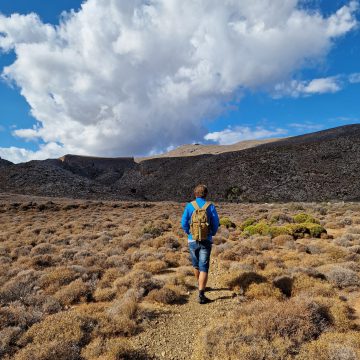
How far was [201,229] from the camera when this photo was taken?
7.23 metres

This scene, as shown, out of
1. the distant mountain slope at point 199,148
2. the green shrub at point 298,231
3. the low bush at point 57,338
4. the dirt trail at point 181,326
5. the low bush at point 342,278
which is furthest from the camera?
the distant mountain slope at point 199,148

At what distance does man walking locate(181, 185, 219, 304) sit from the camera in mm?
7250

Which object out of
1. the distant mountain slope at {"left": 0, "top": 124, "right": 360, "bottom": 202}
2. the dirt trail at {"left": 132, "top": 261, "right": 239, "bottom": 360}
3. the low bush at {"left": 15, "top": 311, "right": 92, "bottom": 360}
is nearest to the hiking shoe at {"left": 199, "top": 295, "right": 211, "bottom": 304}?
the dirt trail at {"left": 132, "top": 261, "right": 239, "bottom": 360}

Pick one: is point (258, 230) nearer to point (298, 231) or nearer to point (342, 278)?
point (298, 231)

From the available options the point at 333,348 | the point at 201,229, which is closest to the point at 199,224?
the point at 201,229

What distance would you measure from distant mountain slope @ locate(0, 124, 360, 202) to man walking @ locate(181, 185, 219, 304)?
168 ft

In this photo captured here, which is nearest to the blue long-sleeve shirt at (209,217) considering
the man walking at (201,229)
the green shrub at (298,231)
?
the man walking at (201,229)

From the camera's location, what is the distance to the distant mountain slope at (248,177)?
57688mm

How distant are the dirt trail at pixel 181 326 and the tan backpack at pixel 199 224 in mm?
1646

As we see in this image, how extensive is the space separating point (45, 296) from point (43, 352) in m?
2.97

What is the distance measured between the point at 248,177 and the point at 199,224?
5974 cm

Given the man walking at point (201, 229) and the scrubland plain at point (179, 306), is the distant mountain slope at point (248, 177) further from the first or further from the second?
the man walking at point (201, 229)

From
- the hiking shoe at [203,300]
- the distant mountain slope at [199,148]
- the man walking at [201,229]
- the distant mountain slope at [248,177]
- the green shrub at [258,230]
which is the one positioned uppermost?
the distant mountain slope at [199,148]

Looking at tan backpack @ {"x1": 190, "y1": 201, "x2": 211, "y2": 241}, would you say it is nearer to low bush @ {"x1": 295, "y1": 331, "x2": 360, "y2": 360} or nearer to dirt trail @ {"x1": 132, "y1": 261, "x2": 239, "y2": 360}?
dirt trail @ {"x1": 132, "y1": 261, "x2": 239, "y2": 360}
